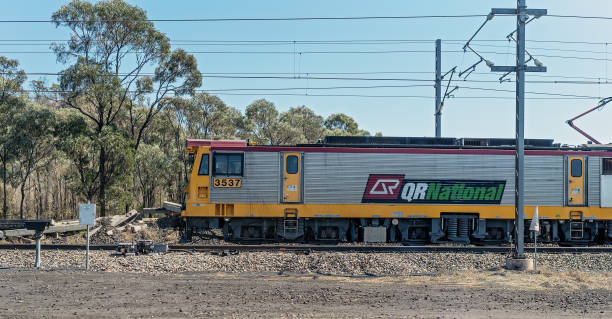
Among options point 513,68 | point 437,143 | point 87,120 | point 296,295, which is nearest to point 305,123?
point 87,120

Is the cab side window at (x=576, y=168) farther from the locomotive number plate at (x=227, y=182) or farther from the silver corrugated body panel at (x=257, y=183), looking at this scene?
the locomotive number plate at (x=227, y=182)

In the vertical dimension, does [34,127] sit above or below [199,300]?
above

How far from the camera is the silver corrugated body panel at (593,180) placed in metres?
18.3

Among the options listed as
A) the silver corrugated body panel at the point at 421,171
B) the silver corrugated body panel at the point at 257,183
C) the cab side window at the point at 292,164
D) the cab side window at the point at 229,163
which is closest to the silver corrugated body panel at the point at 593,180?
the silver corrugated body panel at the point at 421,171

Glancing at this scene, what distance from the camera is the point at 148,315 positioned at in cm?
830

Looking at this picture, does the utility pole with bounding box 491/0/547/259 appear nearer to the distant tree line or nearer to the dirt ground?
the dirt ground

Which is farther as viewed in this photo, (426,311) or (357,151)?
(357,151)

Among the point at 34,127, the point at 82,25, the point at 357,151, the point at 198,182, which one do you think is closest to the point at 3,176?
the point at 34,127

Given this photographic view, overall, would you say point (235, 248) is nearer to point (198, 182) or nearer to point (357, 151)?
point (198, 182)

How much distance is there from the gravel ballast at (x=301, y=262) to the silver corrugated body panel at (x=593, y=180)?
11.5 ft

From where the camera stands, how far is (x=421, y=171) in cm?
1817

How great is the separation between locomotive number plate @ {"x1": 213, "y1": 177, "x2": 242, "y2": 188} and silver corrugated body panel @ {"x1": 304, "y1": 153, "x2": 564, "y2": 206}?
240cm

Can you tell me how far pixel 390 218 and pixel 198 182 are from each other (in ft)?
22.9

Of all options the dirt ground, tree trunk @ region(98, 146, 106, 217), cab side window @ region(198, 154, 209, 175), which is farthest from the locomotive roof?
tree trunk @ region(98, 146, 106, 217)
